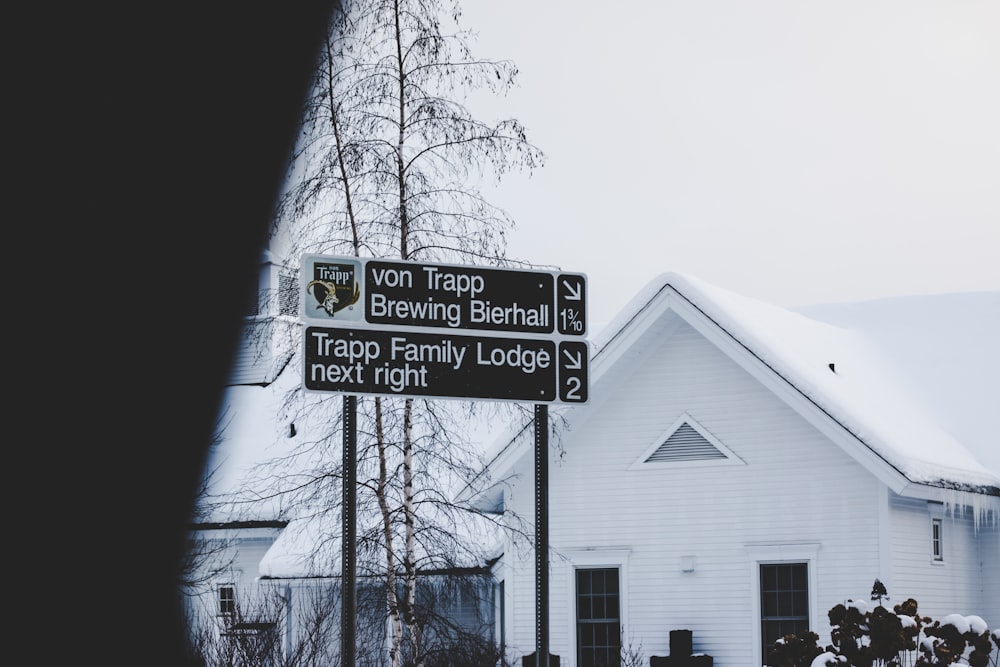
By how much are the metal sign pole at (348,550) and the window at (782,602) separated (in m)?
12.9

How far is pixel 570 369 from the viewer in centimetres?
863

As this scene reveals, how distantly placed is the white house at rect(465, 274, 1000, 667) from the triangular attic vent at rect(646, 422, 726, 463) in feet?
0.07

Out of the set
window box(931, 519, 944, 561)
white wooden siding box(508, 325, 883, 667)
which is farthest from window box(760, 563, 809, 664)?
window box(931, 519, 944, 561)

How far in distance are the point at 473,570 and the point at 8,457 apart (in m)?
11.8

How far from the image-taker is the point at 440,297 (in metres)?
8.48

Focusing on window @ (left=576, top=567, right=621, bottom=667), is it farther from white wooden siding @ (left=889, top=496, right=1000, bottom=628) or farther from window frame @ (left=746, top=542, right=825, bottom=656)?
white wooden siding @ (left=889, top=496, right=1000, bottom=628)

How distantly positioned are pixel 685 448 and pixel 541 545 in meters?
13.3

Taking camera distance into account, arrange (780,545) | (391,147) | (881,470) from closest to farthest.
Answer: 1. (391,147)
2. (881,470)
3. (780,545)

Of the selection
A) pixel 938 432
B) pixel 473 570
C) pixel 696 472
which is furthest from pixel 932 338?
pixel 473 570

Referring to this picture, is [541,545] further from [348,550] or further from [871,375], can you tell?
[871,375]

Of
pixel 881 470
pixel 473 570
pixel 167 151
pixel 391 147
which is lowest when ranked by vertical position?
pixel 473 570

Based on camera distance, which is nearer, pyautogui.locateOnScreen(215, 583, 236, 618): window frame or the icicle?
pyautogui.locateOnScreen(215, 583, 236, 618): window frame

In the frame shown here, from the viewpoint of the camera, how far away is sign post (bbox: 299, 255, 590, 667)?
822 centimetres

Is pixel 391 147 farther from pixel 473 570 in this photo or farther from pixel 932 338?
pixel 932 338
